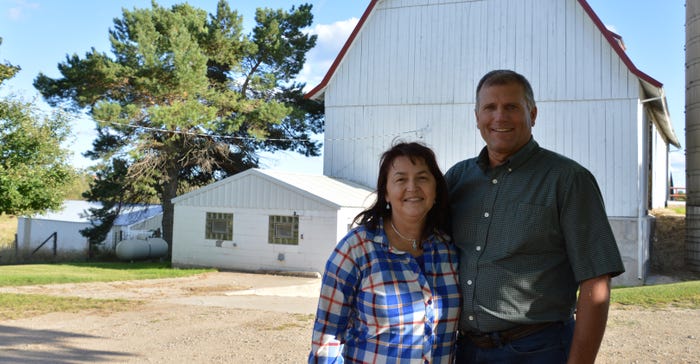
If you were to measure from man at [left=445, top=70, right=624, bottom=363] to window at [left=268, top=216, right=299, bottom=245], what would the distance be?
15021mm

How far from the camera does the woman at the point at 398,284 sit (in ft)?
7.77

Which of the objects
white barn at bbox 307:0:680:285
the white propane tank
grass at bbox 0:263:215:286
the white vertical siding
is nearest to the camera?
grass at bbox 0:263:215:286

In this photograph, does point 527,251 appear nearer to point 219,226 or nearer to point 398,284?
point 398,284

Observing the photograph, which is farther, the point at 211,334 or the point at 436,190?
the point at 211,334

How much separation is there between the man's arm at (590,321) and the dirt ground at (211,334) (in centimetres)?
439

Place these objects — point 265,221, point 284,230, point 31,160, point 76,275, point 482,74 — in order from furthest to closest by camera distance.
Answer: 1. point 31,160
2. point 482,74
3. point 265,221
4. point 284,230
5. point 76,275

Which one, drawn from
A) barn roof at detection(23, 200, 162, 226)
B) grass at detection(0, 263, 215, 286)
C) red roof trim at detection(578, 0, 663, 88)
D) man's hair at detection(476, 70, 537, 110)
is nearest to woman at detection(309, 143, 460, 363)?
man's hair at detection(476, 70, 537, 110)

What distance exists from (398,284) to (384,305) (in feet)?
0.33

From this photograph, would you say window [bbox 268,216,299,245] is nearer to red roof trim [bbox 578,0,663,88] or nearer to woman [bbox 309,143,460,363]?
red roof trim [bbox 578,0,663,88]

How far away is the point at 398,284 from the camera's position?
240 cm

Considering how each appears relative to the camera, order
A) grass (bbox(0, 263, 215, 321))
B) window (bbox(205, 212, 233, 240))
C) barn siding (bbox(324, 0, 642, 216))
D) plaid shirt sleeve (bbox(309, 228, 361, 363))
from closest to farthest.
Result: plaid shirt sleeve (bbox(309, 228, 361, 363)), grass (bbox(0, 263, 215, 321)), barn siding (bbox(324, 0, 642, 216)), window (bbox(205, 212, 233, 240))

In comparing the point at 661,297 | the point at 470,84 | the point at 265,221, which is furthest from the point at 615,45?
the point at 265,221

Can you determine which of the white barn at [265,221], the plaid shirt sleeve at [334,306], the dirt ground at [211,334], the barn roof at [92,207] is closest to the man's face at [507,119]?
the plaid shirt sleeve at [334,306]

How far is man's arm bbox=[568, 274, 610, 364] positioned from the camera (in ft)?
7.13
